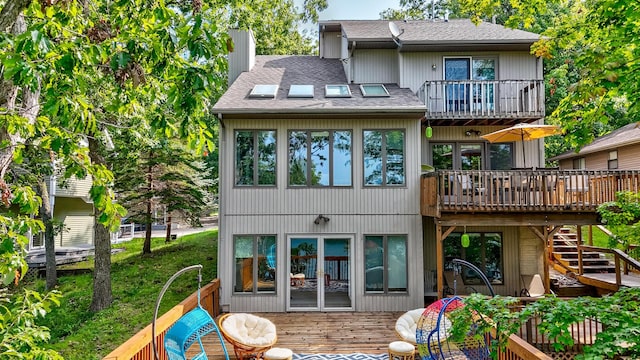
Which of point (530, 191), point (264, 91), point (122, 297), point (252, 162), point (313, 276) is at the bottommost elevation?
point (122, 297)

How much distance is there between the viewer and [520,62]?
1066 centimetres

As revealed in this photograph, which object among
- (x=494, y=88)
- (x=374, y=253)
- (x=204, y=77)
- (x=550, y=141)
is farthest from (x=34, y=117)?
(x=550, y=141)

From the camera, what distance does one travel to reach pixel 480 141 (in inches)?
416

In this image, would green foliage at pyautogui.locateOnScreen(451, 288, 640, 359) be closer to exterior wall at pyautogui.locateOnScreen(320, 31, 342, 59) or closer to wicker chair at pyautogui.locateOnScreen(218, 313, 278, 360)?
wicker chair at pyautogui.locateOnScreen(218, 313, 278, 360)

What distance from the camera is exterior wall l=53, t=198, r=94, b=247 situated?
720 inches

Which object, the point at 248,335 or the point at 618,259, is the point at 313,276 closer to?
the point at 248,335

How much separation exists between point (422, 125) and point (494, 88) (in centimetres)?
211

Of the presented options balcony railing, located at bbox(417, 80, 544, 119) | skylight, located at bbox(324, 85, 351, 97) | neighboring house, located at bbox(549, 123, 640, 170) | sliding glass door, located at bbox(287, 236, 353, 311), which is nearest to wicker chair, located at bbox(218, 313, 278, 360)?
sliding glass door, located at bbox(287, 236, 353, 311)

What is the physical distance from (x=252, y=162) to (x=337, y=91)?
10.2 ft

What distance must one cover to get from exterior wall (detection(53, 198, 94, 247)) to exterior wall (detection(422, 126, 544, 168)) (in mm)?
16489

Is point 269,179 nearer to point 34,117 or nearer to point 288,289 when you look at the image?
point 288,289

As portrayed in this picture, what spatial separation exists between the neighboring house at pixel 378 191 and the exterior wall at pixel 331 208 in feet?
0.08

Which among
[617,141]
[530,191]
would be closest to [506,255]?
[530,191]

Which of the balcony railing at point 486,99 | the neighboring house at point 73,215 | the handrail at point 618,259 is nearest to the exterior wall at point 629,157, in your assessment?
the handrail at point 618,259
